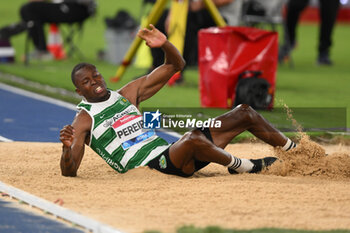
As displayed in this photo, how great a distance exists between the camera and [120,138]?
669cm

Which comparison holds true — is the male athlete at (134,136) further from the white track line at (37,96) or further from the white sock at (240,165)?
the white track line at (37,96)

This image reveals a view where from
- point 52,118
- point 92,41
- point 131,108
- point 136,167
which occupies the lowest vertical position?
point 92,41

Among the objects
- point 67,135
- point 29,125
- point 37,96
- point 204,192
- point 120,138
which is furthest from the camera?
point 37,96

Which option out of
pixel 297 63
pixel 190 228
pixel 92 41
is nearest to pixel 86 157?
pixel 190 228

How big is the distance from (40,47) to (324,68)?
18.6 feet

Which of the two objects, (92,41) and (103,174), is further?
(92,41)

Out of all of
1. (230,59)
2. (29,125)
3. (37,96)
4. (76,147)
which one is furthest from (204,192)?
(37,96)

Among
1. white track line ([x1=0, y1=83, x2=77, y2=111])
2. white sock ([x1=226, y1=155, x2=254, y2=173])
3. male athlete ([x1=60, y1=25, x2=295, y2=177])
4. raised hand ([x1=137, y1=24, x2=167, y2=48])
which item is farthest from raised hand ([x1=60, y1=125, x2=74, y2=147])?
white track line ([x1=0, y1=83, x2=77, y2=111])

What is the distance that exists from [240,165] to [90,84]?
1.39 m

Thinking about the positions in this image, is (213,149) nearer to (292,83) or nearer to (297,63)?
(292,83)

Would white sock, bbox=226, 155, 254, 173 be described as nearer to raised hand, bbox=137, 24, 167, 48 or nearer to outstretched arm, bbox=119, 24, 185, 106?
outstretched arm, bbox=119, 24, 185, 106

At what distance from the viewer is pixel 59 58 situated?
55.2 feet

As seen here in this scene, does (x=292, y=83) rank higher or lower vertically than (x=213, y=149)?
lower

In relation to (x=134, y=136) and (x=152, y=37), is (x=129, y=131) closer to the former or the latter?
(x=134, y=136)
